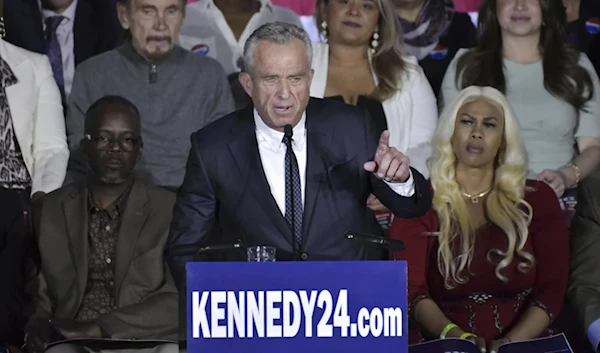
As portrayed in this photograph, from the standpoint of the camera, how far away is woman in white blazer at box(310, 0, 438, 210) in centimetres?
479

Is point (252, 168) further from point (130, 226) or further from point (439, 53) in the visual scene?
point (439, 53)

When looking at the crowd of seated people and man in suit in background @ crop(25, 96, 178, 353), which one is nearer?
the crowd of seated people

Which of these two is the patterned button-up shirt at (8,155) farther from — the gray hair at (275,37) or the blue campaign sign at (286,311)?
the blue campaign sign at (286,311)

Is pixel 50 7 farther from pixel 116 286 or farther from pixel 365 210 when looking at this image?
pixel 365 210

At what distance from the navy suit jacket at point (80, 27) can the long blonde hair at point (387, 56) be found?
117cm

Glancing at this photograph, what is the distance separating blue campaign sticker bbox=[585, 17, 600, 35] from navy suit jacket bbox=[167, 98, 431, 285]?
5.95ft

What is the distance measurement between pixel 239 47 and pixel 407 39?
2.58 feet

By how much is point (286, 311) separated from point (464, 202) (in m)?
1.65

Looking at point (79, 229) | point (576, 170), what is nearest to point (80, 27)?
point (79, 229)

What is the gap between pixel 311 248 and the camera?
350 cm

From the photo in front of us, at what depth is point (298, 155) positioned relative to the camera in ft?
11.9

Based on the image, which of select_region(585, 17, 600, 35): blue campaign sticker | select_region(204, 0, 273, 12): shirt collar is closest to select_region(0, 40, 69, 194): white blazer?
select_region(204, 0, 273, 12): shirt collar

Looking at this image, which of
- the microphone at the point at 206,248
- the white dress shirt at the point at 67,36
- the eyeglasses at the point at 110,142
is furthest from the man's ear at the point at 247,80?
the white dress shirt at the point at 67,36

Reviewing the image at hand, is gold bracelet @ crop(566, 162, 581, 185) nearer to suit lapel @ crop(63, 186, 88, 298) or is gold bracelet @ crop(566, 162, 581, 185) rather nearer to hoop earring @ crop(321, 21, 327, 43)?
hoop earring @ crop(321, 21, 327, 43)
